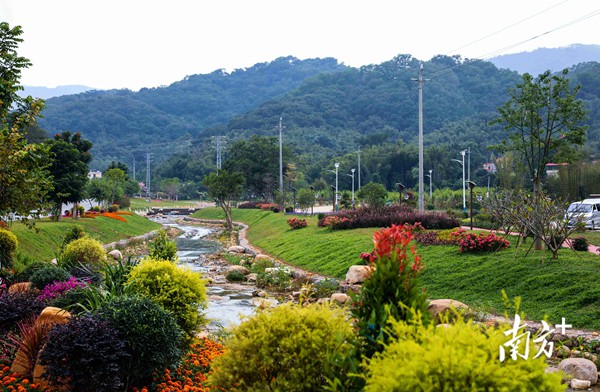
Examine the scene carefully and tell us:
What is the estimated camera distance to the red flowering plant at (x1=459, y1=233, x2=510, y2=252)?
56.3ft

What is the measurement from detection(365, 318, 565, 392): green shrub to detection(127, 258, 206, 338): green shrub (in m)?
5.48

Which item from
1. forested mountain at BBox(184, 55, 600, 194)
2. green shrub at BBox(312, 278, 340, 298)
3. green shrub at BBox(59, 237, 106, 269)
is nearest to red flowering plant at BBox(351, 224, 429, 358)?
green shrub at BBox(312, 278, 340, 298)

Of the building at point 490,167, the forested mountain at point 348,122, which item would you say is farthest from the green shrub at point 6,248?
the building at point 490,167

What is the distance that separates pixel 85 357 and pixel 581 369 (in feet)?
22.9

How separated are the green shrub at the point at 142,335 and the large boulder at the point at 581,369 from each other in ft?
18.8

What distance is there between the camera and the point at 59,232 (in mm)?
29203

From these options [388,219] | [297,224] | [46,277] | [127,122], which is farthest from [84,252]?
[127,122]

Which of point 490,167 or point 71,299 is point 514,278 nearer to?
point 71,299

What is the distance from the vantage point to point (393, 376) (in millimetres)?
3656

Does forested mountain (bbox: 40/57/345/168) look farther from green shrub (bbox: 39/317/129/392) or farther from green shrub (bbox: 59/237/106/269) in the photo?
green shrub (bbox: 39/317/129/392)

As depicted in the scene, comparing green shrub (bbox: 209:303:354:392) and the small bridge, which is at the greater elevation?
green shrub (bbox: 209:303:354:392)

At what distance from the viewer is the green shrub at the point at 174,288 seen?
8758mm

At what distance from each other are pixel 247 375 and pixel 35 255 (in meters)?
20.5

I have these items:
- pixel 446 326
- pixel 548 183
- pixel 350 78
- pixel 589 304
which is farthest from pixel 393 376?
pixel 350 78
